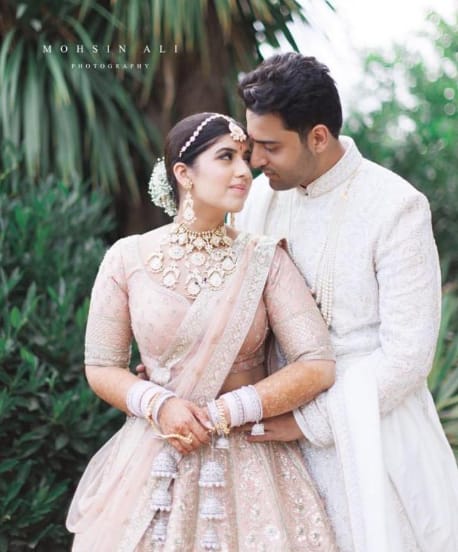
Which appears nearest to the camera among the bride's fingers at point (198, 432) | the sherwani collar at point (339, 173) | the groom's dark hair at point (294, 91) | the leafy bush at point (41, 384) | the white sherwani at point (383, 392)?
the bride's fingers at point (198, 432)

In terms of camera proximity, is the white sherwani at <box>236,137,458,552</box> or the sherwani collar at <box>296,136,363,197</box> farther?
the sherwani collar at <box>296,136,363,197</box>

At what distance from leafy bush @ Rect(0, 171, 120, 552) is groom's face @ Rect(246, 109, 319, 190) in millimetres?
1544

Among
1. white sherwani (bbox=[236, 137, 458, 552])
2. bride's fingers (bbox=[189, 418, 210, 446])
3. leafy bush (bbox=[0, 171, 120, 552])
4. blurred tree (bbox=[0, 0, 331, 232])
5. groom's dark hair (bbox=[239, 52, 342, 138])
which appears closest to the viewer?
bride's fingers (bbox=[189, 418, 210, 446])

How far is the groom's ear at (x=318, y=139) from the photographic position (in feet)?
9.12

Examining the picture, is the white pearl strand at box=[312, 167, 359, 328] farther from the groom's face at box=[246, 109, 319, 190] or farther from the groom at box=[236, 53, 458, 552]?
the groom's face at box=[246, 109, 319, 190]

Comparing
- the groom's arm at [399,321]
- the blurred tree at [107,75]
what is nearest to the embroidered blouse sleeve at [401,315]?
the groom's arm at [399,321]

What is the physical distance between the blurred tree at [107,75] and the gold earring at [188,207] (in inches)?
137

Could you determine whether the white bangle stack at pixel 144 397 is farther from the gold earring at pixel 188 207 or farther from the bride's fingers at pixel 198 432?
the gold earring at pixel 188 207

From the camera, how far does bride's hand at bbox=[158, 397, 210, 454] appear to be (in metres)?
2.46

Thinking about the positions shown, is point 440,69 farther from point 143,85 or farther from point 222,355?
point 222,355

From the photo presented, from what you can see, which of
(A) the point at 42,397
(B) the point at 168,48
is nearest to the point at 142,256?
(A) the point at 42,397

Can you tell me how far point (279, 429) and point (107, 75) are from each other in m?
4.25

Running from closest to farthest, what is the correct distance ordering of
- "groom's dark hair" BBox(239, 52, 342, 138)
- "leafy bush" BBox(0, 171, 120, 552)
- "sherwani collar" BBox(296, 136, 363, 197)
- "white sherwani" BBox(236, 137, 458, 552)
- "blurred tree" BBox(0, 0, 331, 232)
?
1. "white sherwani" BBox(236, 137, 458, 552)
2. "groom's dark hair" BBox(239, 52, 342, 138)
3. "sherwani collar" BBox(296, 136, 363, 197)
4. "leafy bush" BBox(0, 171, 120, 552)
5. "blurred tree" BBox(0, 0, 331, 232)

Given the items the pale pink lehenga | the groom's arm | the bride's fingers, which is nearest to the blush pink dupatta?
the pale pink lehenga
